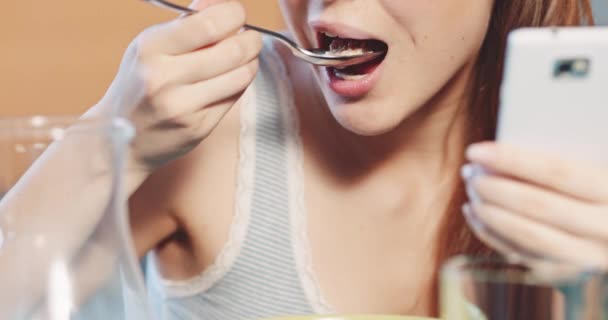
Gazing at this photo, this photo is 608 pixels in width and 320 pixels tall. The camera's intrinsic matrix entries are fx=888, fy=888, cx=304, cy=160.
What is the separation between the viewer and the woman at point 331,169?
76 centimetres

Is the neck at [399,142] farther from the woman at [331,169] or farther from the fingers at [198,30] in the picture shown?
the fingers at [198,30]

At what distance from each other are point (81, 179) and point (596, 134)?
0.28m

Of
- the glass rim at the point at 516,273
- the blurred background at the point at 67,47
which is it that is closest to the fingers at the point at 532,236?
the glass rim at the point at 516,273

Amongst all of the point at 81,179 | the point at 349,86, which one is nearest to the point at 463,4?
the point at 349,86

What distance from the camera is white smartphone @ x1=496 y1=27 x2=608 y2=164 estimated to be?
0.44 metres

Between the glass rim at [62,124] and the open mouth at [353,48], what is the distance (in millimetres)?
416

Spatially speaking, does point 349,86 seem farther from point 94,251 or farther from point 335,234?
point 94,251

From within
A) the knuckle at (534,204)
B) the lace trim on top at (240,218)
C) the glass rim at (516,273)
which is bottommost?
the lace trim on top at (240,218)

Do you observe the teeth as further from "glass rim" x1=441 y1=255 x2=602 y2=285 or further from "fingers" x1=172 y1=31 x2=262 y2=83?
"glass rim" x1=441 y1=255 x2=602 y2=285

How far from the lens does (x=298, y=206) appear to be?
913 mm

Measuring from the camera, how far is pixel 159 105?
2.26ft

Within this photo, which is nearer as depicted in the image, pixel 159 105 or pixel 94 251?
pixel 94 251

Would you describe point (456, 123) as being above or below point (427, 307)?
above

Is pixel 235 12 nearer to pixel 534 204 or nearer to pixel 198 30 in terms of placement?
pixel 198 30
